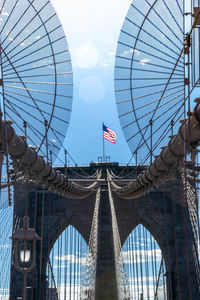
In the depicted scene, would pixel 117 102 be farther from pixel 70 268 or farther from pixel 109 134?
pixel 109 134

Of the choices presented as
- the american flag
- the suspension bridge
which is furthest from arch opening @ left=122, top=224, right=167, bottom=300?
the american flag

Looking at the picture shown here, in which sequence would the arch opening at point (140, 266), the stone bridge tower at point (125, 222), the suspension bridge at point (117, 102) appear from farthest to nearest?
the stone bridge tower at point (125, 222) < the arch opening at point (140, 266) < the suspension bridge at point (117, 102)

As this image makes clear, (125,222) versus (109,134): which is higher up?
(109,134)

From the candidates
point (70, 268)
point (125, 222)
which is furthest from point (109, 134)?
point (70, 268)

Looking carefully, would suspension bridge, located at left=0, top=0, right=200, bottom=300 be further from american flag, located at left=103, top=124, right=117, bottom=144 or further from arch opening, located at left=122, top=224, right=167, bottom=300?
american flag, located at left=103, top=124, right=117, bottom=144

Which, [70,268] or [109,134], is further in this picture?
[109,134]

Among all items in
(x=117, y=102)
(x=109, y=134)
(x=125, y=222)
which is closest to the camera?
(x=117, y=102)

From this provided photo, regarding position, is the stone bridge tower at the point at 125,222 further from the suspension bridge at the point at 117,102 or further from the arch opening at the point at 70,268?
the suspension bridge at the point at 117,102

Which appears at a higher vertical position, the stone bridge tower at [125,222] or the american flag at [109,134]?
the american flag at [109,134]

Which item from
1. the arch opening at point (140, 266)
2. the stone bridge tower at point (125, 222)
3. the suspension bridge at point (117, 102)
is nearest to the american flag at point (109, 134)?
the stone bridge tower at point (125, 222)

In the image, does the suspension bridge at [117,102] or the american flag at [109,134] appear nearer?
the suspension bridge at [117,102]

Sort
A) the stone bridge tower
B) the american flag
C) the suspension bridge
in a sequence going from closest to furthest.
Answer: the suspension bridge
the stone bridge tower
the american flag

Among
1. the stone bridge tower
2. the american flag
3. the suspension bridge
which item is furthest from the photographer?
the american flag

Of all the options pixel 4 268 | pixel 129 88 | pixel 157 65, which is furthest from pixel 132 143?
pixel 4 268
